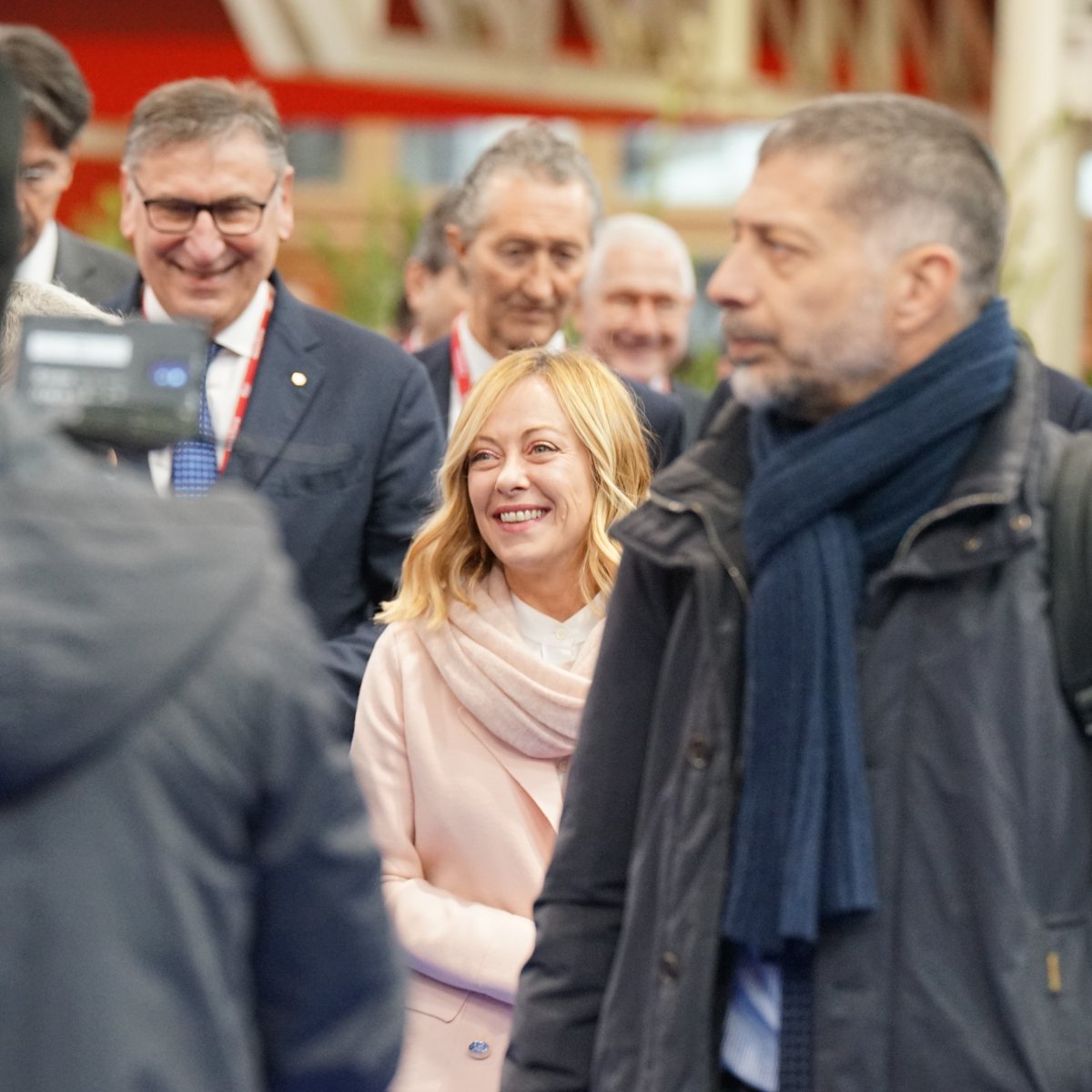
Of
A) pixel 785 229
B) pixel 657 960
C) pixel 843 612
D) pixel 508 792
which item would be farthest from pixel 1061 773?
pixel 508 792

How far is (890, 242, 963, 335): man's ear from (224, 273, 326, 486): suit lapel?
1.66m

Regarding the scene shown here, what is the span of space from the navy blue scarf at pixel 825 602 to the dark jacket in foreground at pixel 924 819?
30 millimetres

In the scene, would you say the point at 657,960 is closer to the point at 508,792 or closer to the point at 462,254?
the point at 508,792

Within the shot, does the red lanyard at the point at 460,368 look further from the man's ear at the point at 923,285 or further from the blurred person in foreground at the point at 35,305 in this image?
the man's ear at the point at 923,285

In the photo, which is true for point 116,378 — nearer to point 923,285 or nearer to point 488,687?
point 923,285

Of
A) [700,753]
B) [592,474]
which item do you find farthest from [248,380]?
[700,753]

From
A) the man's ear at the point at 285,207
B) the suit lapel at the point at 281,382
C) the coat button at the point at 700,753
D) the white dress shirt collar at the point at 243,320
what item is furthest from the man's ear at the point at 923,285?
the man's ear at the point at 285,207

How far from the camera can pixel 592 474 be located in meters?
3.17

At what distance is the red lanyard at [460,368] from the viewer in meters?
4.27

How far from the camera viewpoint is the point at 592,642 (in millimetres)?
3000

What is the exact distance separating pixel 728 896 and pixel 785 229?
640 millimetres

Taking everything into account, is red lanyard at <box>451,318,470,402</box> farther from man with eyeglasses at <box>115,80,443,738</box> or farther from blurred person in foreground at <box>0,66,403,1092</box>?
blurred person in foreground at <box>0,66,403,1092</box>

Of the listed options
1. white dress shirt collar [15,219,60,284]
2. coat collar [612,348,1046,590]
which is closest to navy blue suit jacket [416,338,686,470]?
white dress shirt collar [15,219,60,284]

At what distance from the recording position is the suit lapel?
340 cm
